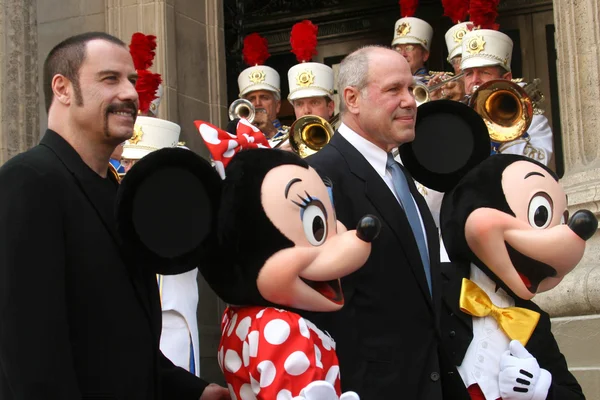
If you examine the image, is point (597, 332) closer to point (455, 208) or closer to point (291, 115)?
point (455, 208)

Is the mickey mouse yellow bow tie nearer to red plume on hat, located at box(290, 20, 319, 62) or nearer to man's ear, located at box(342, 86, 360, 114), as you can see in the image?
man's ear, located at box(342, 86, 360, 114)

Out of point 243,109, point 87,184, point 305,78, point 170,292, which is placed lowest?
point 170,292

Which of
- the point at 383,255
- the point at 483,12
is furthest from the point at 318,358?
the point at 483,12

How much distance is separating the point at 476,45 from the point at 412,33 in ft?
6.23

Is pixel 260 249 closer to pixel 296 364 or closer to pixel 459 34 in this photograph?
pixel 296 364

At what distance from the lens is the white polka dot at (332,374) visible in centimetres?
396

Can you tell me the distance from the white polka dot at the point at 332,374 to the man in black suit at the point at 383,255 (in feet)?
0.89

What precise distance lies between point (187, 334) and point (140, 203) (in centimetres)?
345

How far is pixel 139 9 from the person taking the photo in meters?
9.98

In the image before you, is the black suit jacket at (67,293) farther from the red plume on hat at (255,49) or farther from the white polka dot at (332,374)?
the red plume on hat at (255,49)

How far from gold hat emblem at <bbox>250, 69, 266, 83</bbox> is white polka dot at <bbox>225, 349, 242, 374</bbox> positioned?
20.7ft

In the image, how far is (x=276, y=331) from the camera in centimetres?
390

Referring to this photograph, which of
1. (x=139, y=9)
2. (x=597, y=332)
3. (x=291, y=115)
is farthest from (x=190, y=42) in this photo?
(x=597, y=332)

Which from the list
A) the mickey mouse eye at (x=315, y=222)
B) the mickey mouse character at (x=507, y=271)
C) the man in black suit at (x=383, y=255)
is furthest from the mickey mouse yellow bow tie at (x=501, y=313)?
the mickey mouse eye at (x=315, y=222)
